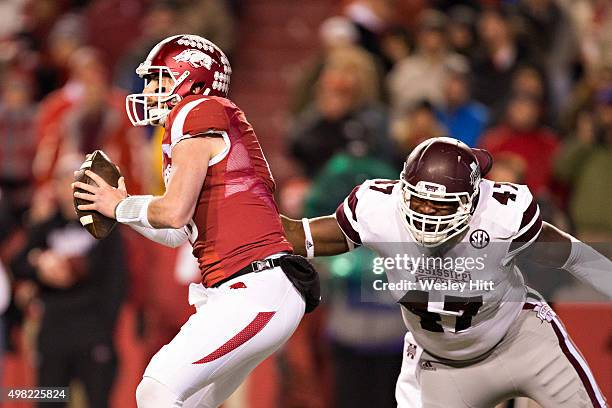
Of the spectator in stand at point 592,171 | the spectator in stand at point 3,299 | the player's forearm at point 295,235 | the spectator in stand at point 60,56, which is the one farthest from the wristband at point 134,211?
the spectator in stand at point 60,56

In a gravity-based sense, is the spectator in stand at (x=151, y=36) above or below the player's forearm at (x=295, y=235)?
below

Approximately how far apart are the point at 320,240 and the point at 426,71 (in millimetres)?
4296

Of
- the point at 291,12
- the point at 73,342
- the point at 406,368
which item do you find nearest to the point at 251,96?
the point at 291,12

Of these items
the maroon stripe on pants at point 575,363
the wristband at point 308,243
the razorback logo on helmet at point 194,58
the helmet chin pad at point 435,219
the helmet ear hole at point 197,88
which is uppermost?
the razorback logo on helmet at point 194,58

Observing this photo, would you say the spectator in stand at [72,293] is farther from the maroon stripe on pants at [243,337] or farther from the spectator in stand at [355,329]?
the maroon stripe on pants at [243,337]

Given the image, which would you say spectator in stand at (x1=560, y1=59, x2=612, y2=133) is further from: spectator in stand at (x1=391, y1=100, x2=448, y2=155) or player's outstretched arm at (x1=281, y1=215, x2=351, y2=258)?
player's outstretched arm at (x1=281, y1=215, x2=351, y2=258)

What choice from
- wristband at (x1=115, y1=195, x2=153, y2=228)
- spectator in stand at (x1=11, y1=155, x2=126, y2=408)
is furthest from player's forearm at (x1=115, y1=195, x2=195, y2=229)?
spectator in stand at (x1=11, y1=155, x2=126, y2=408)

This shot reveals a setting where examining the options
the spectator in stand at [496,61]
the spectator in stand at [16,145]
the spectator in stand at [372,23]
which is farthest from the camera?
the spectator in stand at [16,145]

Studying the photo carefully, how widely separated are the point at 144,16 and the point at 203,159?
22.7ft

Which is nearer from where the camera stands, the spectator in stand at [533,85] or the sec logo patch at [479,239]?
the sec logo patch at [479,239]

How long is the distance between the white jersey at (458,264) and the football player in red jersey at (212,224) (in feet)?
1.28

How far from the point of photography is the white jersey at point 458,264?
5.45 m

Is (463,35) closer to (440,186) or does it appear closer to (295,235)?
(295,235)

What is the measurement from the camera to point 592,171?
848 centimetres
